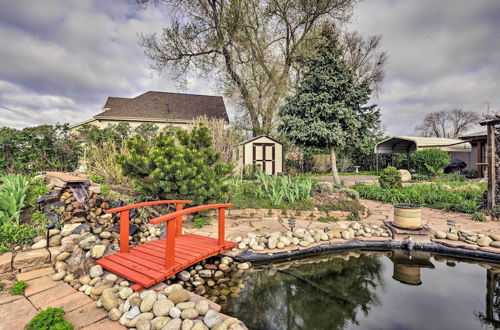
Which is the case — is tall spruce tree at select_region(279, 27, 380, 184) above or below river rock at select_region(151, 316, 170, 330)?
above

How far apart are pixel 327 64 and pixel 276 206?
603 centimetres

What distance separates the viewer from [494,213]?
15.8 feet

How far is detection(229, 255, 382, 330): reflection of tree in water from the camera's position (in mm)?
2213

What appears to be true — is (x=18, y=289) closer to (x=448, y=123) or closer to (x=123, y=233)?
(x=123, y=233)

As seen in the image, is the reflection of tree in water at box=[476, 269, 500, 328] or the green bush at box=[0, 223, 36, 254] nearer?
the reflection of tree in water at box=[476, 269, 500, 328]

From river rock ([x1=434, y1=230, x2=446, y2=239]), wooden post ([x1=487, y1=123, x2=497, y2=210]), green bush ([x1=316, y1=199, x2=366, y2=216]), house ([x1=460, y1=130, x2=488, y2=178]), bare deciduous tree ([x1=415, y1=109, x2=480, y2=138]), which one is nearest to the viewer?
river rock ([x1=434, y1=230, x2=446, y2=239])

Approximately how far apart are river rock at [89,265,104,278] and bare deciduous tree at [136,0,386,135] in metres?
12.3

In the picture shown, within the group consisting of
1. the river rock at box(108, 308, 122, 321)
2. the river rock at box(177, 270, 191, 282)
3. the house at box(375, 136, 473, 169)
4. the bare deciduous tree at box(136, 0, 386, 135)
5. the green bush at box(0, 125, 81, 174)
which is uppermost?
the bare deciduous tree at box(136, 0, 386, 135)

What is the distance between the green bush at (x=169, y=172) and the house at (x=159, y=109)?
1190 centimetres

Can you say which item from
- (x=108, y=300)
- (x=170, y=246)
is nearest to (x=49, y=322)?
(x=108, y=300)

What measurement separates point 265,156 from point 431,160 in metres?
9.47

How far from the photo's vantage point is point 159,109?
1809 centimetres

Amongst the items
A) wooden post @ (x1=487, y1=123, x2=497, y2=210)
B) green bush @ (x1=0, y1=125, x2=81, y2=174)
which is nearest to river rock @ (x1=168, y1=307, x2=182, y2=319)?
green bush @ (x1=0, y1=125, x2=81, y2=174)

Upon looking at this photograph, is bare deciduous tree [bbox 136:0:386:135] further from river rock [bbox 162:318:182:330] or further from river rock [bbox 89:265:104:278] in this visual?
river rock [bbox 162:318:182:330]
